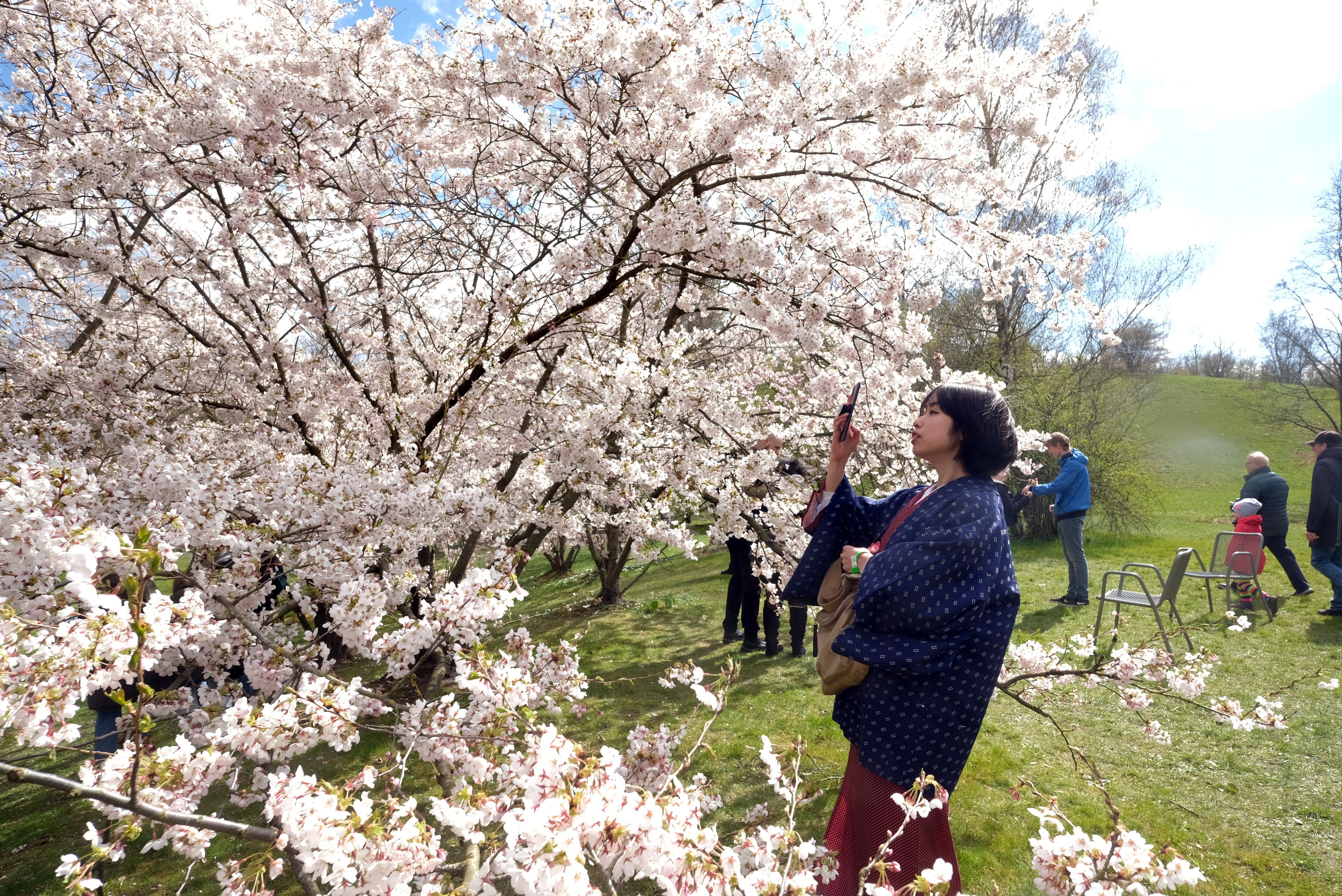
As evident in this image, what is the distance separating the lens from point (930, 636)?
1.78 meters

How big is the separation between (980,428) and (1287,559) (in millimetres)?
6995

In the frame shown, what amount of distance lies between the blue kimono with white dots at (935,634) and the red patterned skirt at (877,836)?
10cm

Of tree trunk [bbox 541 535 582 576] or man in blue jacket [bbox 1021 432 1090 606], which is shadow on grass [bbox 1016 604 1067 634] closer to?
man in blue jacket [bbox 1021 432 1090 606]

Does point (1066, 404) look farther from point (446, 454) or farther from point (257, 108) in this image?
point (257, 108)

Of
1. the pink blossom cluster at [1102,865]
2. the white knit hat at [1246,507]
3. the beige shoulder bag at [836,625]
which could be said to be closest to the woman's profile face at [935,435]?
the beige shoulder bag at [836,625]

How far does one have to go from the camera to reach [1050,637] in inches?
228

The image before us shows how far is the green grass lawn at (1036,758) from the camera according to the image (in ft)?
9.50

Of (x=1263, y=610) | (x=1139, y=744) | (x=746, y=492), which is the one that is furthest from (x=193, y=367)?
(x=1263, y=610)

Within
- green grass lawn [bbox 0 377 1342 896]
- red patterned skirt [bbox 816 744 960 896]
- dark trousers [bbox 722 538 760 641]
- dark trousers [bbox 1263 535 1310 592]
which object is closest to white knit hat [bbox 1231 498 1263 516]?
dark trousers [bbox 1263 535 1310 592]

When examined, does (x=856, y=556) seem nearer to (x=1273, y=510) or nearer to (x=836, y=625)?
(x=836, y=625)

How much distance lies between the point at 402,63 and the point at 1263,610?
28.8 feet

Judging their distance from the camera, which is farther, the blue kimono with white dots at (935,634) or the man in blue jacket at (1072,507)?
the man in blue jacket at (1072,507)

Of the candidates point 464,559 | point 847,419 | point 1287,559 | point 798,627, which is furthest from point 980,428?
point 1287,559

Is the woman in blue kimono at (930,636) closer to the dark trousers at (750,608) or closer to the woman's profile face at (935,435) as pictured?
the woman's profile face at (935,435)
